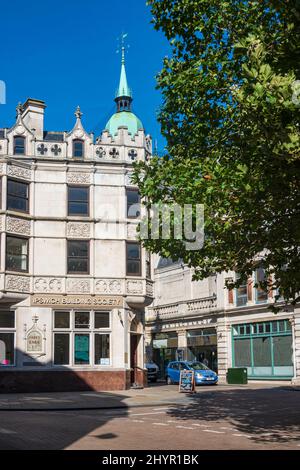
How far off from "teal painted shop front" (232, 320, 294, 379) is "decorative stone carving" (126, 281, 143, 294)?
12339mm

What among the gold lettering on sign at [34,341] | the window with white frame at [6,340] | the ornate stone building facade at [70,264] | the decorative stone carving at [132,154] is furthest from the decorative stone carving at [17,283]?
the decorative stone carving at [132,154]

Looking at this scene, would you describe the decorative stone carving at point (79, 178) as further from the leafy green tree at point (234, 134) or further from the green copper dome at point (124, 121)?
the green copper dome at point (124, 121)

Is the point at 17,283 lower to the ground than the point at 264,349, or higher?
higher

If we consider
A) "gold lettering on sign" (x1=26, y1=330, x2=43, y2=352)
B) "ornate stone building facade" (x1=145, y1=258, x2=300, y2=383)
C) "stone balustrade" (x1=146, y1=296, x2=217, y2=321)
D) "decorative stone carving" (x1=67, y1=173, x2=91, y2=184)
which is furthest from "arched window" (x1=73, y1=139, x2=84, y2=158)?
"stone balustrade" (x1=146, y1=296, x2=217, y2=321)

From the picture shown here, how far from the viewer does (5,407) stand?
71.1 ft

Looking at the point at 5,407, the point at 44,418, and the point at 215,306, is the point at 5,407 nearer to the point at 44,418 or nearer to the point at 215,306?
the point at 44,418

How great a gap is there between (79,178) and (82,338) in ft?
27.6

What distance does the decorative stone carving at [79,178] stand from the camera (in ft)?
108

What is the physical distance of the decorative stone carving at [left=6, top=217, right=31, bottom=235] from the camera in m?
31.0

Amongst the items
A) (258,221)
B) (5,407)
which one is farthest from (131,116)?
(258,221)

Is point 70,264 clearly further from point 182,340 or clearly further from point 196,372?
point 182,340

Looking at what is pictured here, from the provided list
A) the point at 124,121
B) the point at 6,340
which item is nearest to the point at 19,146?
the point at 6,340

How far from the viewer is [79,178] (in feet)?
108

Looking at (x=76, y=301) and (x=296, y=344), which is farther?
(x=296, y=344)
